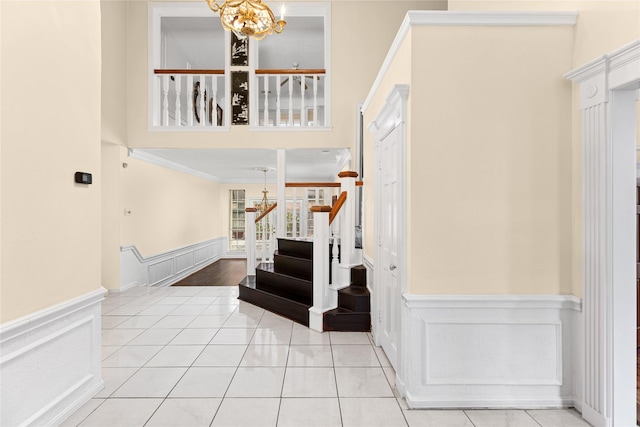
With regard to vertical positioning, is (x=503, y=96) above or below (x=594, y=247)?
above

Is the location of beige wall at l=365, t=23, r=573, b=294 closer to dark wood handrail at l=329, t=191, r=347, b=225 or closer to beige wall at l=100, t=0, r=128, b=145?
dark wood handrail at l=329, t=191, r=347, b=225

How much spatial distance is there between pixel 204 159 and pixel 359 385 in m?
5.49

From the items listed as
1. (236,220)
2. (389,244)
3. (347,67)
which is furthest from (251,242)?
(236,220)

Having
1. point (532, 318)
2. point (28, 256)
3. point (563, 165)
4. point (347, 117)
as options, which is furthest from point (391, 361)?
point (347, 117)

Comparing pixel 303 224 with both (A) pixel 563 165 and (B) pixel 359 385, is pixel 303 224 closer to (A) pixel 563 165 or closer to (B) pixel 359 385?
(B) pixel 359 385

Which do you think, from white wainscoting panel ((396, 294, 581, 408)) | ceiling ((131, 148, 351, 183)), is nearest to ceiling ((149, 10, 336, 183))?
ceiling ((131, 148, 351, 183))

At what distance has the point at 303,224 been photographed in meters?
5.20

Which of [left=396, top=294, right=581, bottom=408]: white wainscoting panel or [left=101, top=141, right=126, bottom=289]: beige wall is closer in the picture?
[left=396, top=294, right=581, bottom=408]: white wainscoting panel

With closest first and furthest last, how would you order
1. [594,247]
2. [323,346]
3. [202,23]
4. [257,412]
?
1. [594,247]
2. [257,412]
3. [323,346]
4. [202,23]

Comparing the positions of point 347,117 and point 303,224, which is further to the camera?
point 347,117

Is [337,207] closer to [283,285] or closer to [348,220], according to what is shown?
[348,220]

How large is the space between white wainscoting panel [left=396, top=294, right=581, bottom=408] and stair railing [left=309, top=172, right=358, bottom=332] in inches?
58.1

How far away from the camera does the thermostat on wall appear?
2.12m

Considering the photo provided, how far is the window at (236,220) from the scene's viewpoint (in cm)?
1088
